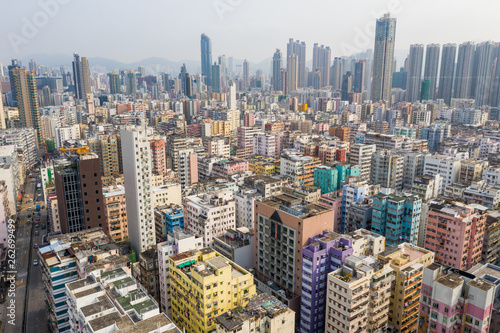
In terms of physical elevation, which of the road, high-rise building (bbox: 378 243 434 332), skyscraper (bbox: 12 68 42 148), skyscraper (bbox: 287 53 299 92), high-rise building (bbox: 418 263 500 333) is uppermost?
skyscraper (bbox: 287 53 299 92)

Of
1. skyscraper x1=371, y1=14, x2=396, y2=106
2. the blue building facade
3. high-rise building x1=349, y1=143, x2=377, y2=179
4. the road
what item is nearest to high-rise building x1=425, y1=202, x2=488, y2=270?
the blue building facade

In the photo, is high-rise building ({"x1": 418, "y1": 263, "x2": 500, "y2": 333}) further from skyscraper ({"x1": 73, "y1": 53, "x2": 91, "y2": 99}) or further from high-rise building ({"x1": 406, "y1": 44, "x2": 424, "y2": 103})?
skyscraper ({"x1": 73, "y1": 53, "x2": 91, "y2": 99})

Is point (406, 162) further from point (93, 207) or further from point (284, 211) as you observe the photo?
point (93, 207)

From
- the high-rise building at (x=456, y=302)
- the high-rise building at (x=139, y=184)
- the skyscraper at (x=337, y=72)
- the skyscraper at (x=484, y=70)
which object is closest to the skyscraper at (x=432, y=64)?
the skyscraper at (x=484, y=70)

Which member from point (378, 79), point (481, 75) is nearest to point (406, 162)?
point (378, 79)

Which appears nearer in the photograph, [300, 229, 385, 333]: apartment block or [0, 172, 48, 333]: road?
[300, 229, 385, 333]: apartment block

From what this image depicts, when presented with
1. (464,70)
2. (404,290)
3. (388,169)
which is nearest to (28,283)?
(404,290)

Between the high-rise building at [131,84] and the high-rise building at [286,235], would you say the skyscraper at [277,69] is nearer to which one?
the high-rise building at [131,84]
